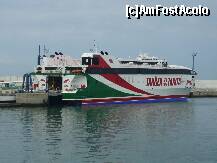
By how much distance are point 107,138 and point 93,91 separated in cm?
3177

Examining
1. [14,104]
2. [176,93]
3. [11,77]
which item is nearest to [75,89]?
[14,104]

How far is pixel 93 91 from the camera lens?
220 feet

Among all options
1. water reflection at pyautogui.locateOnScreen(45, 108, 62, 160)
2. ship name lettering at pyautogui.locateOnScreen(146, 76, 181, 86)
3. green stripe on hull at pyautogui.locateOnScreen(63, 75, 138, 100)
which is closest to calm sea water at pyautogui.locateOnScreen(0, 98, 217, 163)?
water reflection at pyautogui.locateOnScreen(45, 108, 62, 160)

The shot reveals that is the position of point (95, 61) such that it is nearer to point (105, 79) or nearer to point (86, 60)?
point (86, 60)

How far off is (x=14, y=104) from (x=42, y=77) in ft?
25.1

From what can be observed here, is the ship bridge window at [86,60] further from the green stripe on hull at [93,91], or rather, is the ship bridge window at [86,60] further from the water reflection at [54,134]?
the water reflection at [54,134]

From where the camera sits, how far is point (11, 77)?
144 metres

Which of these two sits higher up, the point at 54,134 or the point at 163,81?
the point at 163,81

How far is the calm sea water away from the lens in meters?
28.8

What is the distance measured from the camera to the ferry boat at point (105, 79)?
218ft

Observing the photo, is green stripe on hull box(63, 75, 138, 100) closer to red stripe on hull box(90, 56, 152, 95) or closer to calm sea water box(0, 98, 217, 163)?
red stripe on hull box(90, 56, 152, 95)

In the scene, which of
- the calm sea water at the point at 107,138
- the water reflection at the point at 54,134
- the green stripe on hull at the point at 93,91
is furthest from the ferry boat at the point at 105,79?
the calm sea water at the point at 107,138

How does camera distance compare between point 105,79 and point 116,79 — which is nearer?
point 105,79

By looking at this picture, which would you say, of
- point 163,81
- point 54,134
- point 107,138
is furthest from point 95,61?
point 107,138
